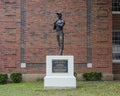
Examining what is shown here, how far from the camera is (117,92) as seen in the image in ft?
63.9

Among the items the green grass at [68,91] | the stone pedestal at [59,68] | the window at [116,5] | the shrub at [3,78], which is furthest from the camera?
the window at [116,5]

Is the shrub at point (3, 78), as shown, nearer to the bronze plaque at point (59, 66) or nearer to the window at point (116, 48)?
the bronze plaque at point (59, 66)

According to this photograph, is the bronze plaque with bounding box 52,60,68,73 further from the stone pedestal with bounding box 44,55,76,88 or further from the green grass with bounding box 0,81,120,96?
the green grass with bounding box 0,81,120,96

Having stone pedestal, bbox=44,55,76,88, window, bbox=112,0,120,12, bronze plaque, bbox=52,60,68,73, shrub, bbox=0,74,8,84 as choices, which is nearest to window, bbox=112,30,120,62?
window, bbox=112,0,120,12

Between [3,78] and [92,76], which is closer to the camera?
[3,78]

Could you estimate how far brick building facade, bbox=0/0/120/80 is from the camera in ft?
86.0

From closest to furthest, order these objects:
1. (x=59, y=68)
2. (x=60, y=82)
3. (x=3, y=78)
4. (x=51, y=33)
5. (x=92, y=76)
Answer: (x=60, y=82)
(x=59, y=68)
(x=3, y=78)
(x=92, y=76)
(x=51, y=33)

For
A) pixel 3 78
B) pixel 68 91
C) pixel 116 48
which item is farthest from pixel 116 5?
pixel 68 91

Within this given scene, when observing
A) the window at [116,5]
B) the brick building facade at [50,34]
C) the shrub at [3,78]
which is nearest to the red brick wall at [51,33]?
the brick building facade at [50,34]

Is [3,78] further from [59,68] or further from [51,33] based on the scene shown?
[59,68]

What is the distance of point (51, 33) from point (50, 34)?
89 millimetres

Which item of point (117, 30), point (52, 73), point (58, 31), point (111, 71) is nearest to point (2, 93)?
point (52, 73)

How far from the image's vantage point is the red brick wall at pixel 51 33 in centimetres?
2620

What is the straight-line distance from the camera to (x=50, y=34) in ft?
86.7
